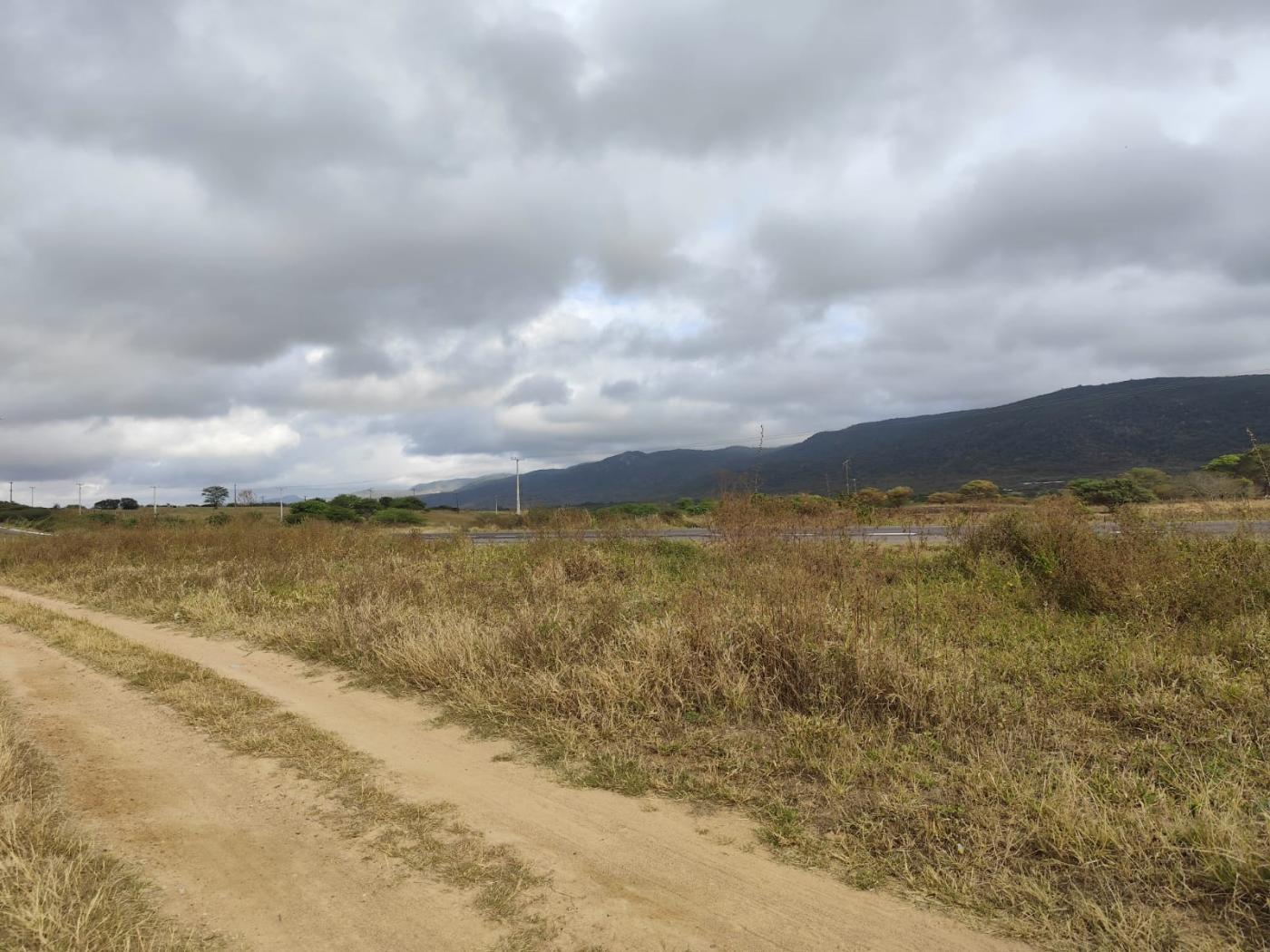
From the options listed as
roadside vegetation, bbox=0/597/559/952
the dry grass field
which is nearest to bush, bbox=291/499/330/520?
the dry grass field

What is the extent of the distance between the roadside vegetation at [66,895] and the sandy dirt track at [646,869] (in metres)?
0.79

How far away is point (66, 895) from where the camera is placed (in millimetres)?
3145

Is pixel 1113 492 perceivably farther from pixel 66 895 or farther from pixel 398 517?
pixel 398 517

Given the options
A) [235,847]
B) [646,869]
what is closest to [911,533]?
[646,869]

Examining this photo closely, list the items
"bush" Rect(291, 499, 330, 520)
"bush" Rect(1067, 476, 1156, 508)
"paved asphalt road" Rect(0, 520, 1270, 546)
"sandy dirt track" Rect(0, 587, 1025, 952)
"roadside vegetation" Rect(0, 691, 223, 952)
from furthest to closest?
1. "bush" Rect(291, 499, 330, 520)
2. "bush" Rect(1067, 476, 1156, 508)
3. "paved asphalt road" Rect(0, 520, 1270, 546)
4. "sandy dirt track" Rect(0, 587, 1025, 952)
5. "roadside vegetation" Rect(0, 691, 223, 952)

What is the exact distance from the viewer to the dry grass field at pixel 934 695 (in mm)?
3385

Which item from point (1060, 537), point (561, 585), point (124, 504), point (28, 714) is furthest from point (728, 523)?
point (124, 504)

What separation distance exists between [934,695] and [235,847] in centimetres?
486

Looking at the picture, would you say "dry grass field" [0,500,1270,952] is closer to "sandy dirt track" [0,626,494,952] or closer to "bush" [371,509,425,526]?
"sandy dirt track" [0,626,494,952]

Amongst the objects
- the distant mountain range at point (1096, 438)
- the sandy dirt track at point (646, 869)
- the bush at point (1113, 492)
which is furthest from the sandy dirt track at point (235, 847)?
the distant mountain range at point (1096, 438)

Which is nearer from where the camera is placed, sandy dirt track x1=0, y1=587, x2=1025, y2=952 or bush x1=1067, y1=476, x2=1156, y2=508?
sandy dirt track x1=0, y1=587, x2=1025, y2=952

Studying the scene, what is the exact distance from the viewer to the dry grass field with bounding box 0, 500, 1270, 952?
3.38 meters

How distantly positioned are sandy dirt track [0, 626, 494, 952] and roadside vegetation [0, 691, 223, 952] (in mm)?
134

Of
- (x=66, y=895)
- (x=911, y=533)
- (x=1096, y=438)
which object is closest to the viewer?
(x=66, y=895)
